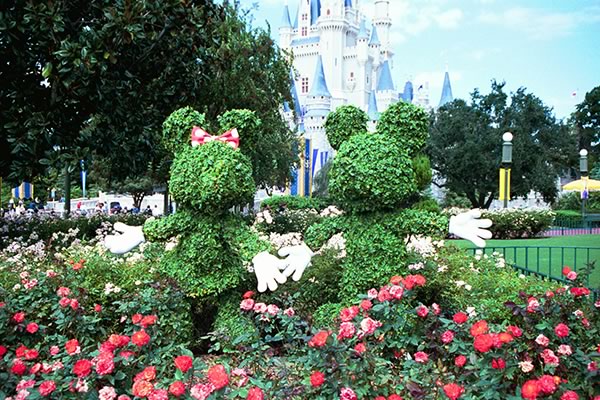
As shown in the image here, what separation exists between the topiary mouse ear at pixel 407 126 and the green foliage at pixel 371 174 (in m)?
0.15

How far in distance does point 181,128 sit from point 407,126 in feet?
6.72

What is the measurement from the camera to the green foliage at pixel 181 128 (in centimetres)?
496

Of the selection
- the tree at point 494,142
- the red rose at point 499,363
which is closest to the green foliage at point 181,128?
the red rose at point 499,363

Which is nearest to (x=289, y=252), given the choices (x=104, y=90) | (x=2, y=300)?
(x=2, y=300)

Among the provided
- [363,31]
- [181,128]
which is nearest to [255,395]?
[181,128]

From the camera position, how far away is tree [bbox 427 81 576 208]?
31.0 meters

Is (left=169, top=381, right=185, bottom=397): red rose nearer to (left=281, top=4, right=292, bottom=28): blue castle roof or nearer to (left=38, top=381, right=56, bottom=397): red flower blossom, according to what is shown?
(left=38, top=381, right=56, bottom=397): red flower blossom

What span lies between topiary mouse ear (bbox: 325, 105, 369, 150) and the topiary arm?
1521mm

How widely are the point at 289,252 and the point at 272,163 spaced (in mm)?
13280

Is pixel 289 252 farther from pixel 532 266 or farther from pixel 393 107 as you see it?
pixel 532 266

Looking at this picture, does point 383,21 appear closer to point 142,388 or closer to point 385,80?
point 385,80

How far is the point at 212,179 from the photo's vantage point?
4.34 metres

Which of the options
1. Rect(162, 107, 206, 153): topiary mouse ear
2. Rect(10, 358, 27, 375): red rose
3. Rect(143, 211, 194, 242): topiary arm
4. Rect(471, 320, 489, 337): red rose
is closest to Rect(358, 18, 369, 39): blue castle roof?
Rect(162, 107, 206, 153): topiary mouse ear

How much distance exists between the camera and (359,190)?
4.55 m
